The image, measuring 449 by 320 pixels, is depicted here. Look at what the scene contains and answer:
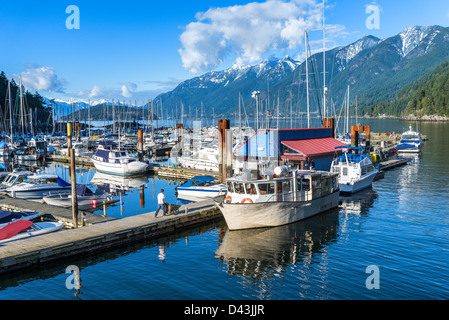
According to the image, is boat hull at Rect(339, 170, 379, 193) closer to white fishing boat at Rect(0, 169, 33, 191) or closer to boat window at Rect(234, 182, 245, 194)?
boat window at Rect(234, 182, 245, 194)

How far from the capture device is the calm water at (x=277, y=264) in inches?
721

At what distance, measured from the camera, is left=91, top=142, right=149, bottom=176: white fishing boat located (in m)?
56.9

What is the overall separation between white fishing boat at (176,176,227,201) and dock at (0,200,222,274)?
864 cm

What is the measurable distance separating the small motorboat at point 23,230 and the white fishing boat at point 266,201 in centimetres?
1179

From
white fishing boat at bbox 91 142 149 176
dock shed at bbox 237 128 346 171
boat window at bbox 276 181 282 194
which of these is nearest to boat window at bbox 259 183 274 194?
boat window at bbox 276 181 282 194

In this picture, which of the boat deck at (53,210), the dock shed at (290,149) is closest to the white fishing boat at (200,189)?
the dock shed at (290,149)

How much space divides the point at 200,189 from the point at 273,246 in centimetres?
1667

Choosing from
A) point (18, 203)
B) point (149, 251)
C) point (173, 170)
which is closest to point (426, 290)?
point (149, 251)

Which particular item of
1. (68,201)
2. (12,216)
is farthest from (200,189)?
(12,216)

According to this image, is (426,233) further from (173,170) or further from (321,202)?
(173,170)

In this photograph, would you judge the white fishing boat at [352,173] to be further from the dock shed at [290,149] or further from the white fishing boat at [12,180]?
the white fishing boat at [12,180]

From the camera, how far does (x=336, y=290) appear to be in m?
18.3

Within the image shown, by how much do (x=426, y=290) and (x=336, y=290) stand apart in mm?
4318

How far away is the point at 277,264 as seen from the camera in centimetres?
2178
